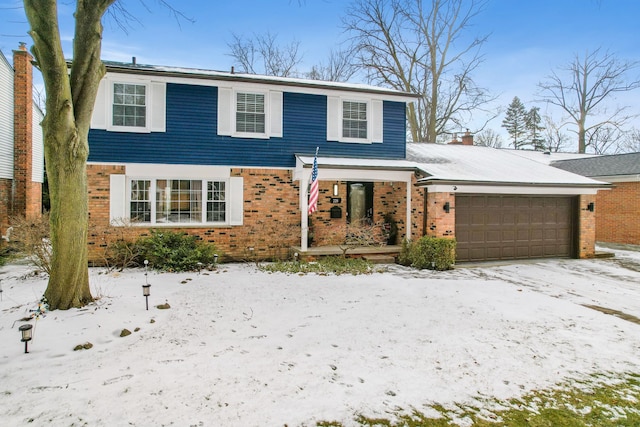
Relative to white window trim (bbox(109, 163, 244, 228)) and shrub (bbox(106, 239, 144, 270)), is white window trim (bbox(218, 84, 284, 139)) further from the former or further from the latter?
shrub (bbox(106, 239, 144, 270))

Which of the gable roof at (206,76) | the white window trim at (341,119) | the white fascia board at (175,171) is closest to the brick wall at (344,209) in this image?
the white window trim at (341,119)

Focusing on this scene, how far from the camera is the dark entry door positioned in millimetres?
12164

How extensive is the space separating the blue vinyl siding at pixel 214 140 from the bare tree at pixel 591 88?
24008 mm

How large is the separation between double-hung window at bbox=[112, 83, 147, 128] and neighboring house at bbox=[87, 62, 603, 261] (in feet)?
0.09

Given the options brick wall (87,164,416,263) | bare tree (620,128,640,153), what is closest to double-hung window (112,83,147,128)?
brick wall (87,164,416,263)

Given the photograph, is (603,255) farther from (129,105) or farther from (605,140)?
(605,140)

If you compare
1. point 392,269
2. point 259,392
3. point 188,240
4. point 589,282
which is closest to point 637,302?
point 589,282

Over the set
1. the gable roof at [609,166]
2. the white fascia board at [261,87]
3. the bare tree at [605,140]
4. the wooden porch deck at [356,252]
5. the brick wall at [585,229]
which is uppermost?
the bare tree at [605,140]

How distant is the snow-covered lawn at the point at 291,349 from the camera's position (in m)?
3.26

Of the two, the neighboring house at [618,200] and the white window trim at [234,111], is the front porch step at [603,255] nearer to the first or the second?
the neighboring house at [618,200]

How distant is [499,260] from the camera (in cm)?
1130

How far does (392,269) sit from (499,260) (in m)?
3.98

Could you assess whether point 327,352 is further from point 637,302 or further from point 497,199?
point 497,199

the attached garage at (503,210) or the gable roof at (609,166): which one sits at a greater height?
the gable roof at (609,166)
